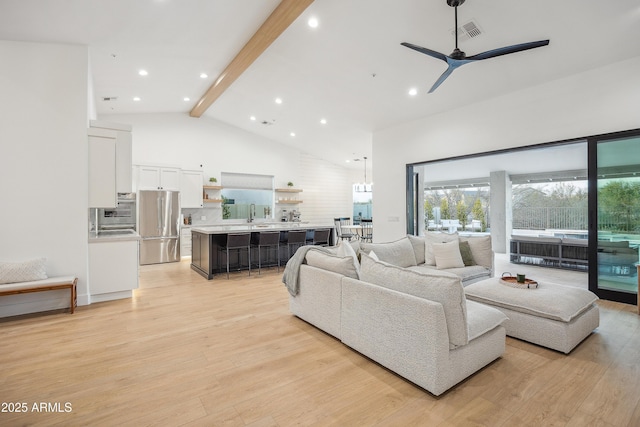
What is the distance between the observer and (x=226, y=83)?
6.05 metres

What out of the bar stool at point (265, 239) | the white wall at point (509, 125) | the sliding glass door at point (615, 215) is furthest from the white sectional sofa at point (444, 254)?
the bar stool at point (265, 239)

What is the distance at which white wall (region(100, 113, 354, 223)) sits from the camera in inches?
305

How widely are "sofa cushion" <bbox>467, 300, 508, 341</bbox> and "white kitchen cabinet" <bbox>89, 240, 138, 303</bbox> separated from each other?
4.43 meters

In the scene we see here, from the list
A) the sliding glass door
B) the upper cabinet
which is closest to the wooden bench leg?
the upper cabinet

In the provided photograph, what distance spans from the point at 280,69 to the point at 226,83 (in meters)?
1.22

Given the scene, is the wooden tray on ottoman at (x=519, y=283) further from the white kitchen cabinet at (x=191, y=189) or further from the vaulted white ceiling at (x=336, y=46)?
the white kitchen cabinet at (x=191, y=189)

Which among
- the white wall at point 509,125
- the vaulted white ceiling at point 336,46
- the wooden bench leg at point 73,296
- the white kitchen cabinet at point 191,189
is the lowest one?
the wooden bench leg at point 73,296

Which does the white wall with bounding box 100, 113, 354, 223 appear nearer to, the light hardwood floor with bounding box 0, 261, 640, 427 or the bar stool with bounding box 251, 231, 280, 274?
the bar stool with bounding box 251, 231, 280, 274

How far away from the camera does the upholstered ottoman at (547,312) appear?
2.70m

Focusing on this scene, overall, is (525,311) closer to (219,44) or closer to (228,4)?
(228,4)

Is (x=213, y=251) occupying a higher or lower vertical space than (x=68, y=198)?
lower

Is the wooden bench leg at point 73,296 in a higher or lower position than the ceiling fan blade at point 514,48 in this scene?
lower

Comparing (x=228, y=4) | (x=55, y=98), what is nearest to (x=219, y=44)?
(x=228, y=4)

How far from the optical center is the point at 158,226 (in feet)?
23.9
